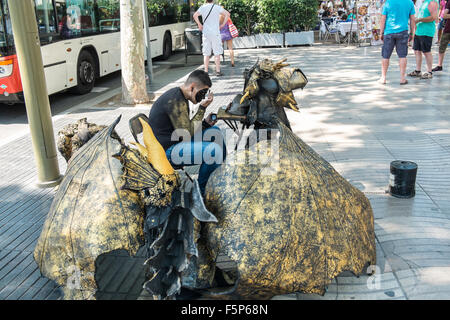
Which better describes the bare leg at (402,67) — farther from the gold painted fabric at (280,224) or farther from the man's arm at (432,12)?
the gold painted fabric at (280,224)

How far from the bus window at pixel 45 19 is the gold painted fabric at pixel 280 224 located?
24.4 feet

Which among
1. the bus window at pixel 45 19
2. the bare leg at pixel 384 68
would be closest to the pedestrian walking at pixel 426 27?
the bare leg at pixel 384 68

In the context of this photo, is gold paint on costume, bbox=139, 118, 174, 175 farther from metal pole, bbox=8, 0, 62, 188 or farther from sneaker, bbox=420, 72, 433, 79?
sneaker, bbox=420, 72, 433, 79

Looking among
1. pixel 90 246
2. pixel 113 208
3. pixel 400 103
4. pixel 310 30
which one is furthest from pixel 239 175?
pixel 310 30

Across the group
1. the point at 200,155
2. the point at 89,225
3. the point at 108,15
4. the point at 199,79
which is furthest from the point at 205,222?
the point at 108,15

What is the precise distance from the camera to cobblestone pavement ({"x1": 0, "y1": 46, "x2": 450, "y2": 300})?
3025 mm

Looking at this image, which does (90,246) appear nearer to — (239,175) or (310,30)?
(239,175)

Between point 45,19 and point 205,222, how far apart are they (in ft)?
26.0

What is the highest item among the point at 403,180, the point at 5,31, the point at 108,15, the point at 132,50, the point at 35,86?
the point at 108,15

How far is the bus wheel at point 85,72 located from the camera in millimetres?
10047

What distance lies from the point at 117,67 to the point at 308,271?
10.6 m

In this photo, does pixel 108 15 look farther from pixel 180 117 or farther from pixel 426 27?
pixel 180 117

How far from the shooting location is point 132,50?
8.45 m

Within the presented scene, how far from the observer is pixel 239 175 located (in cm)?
268
